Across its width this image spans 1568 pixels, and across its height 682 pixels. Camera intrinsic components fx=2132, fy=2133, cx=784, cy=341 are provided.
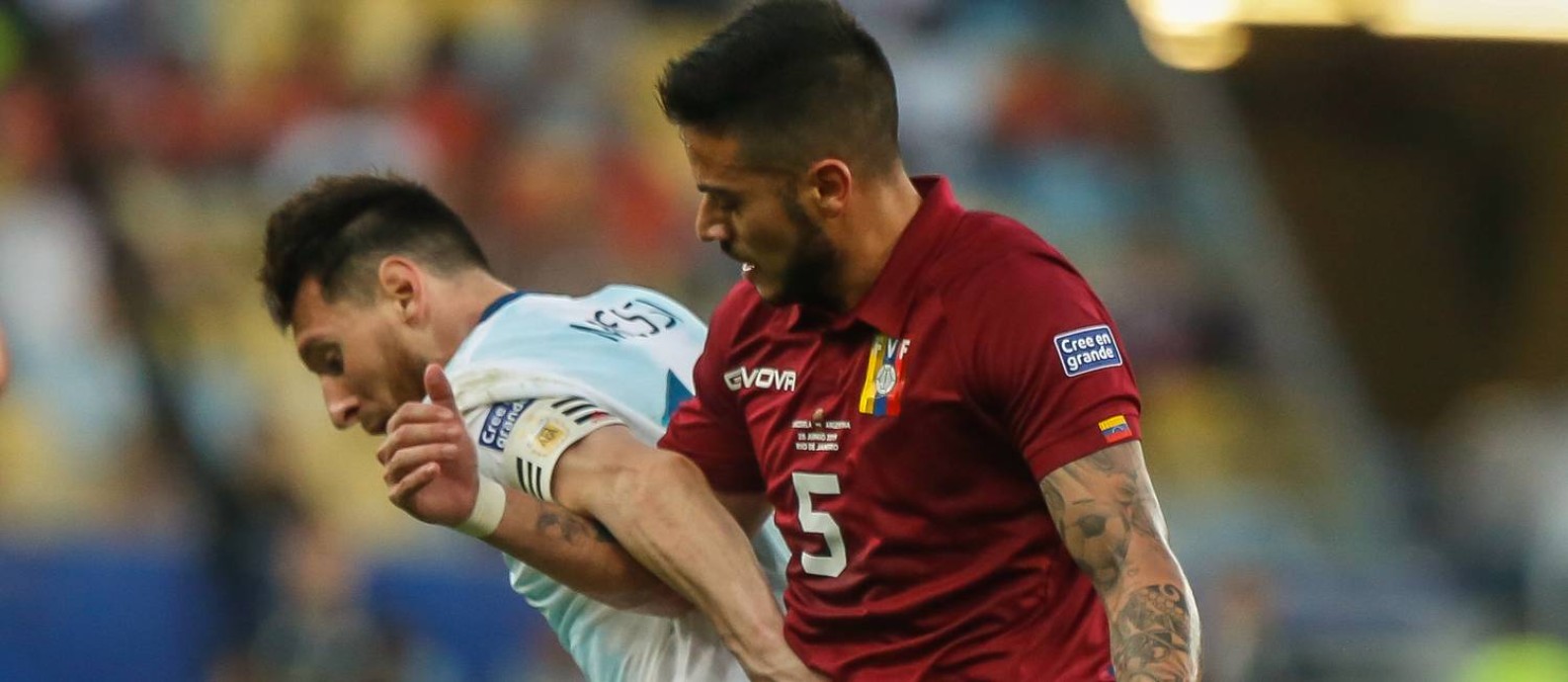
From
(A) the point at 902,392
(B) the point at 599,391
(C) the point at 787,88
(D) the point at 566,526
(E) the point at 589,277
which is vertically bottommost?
(D) the point at 566,526

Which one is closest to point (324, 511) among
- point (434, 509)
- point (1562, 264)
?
point (434, 509)

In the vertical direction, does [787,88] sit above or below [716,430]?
above

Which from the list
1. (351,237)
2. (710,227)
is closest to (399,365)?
(351,237)

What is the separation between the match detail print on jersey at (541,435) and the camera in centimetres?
388

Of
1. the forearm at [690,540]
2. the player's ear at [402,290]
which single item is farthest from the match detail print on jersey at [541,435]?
the player's ear at [402,290]

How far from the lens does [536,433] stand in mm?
3883

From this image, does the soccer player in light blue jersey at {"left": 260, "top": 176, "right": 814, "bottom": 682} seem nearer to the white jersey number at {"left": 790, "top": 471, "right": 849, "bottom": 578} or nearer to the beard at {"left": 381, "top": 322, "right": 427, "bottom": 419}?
the beard at {"left": 381, "top": 322, "right": 427, "bottom": 419}

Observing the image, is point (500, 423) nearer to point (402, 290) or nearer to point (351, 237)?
point (402, 290)

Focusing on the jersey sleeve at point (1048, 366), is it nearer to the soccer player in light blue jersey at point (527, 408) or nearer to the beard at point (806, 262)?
the beard at point (806, 262)

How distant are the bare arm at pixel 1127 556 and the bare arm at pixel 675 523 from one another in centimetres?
80

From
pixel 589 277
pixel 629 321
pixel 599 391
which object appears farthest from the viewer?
pixel 589 277

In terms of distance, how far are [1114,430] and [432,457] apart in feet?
3.84

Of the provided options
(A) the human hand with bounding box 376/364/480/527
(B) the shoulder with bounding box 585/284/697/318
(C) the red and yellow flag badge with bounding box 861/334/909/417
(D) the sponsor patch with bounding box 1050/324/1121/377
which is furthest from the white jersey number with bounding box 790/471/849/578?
(B) the shoulder with bounding box 585/284/697/318

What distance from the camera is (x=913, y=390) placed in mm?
A: 3266
